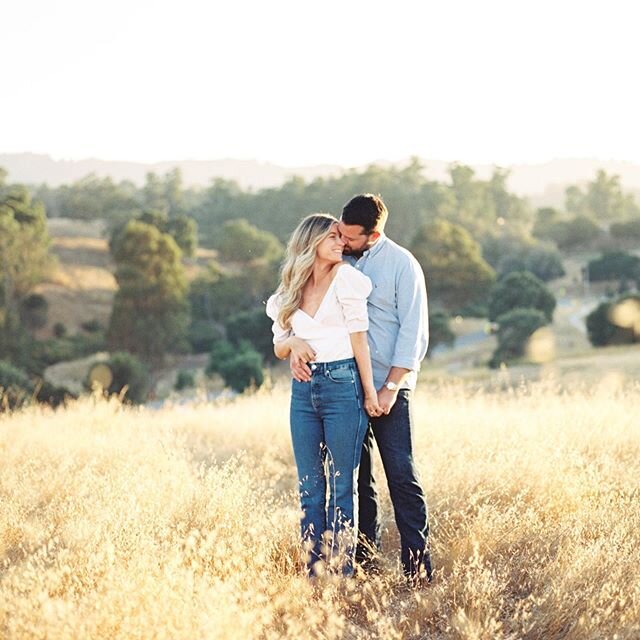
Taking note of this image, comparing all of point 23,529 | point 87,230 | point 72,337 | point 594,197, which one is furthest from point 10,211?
point 594,197

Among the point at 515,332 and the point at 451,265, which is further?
the point at 451,265

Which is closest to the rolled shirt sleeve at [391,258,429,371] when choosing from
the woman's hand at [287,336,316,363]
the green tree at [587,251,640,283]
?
the woman's hand at [287,336,316,363]

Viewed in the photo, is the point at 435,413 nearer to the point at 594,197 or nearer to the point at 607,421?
the point at 607,421

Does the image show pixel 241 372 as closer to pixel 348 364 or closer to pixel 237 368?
pixel 237 368

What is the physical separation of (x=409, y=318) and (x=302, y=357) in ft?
1.85

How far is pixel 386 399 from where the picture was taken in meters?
3.87

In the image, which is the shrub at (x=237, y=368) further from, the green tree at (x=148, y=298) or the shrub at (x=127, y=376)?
the shrub at (x=127, y=376)

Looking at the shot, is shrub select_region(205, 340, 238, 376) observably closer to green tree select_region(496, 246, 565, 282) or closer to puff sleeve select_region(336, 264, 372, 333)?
green tree select_region(496, 246, 565, 282)

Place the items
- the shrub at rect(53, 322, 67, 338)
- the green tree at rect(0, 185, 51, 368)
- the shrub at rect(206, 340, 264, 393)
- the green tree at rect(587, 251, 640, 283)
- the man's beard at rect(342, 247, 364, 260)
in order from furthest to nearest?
the green tree at rect(587, 251, 640, 283) < the shrub at rect(53, 322, 67, 338) < the green tree at rect(0, 185, 51, 368) < the shrub at rect(206, 340, 264, 393) < the man's beard at rect(342, 247, 364, 260)

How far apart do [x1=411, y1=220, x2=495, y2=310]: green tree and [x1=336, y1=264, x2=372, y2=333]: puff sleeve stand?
129ft

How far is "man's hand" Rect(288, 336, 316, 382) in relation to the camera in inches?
150

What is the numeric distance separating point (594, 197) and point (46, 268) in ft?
223

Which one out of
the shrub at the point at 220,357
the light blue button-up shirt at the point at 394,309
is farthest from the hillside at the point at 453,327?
the light blue button-up shirt at the point at 394,309

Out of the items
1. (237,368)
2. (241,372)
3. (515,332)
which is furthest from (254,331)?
(515,332)
